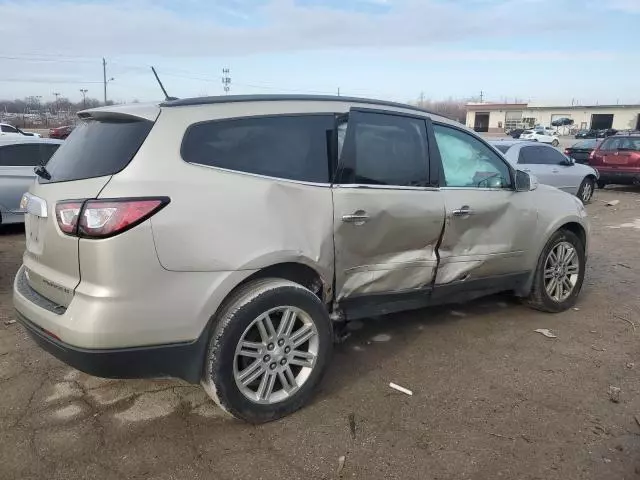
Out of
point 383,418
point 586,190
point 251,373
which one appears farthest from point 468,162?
point 586,190

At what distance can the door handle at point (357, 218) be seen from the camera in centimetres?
339

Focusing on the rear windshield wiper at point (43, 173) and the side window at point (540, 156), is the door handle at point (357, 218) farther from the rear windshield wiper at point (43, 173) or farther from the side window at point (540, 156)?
the side window at point (540, 156)

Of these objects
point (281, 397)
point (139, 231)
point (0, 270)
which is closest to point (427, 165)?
point (281, 397)

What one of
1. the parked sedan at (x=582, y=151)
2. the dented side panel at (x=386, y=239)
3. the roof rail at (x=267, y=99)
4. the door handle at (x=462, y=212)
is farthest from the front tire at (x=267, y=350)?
the parked sedan at (x=582, y=151)

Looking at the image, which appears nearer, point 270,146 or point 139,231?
point 139,231

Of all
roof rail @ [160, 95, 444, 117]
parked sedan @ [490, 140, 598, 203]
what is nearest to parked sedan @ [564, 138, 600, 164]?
parked sedan @ [490, 140, 598, 203]

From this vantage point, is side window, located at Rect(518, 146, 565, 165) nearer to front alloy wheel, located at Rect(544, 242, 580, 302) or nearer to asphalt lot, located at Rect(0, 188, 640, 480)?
front alloy wheel, located at Rect(544, 242, 580, 302)

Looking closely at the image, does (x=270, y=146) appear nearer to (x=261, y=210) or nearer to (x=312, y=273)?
(x=261, y=210)

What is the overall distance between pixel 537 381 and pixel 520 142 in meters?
8.75

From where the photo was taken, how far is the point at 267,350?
10.1ft

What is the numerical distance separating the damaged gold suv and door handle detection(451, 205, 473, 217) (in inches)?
0.5

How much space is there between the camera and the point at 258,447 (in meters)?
2.87

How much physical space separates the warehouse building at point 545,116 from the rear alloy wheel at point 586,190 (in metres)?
65.9

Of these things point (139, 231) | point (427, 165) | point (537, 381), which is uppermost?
point (427, 165)
